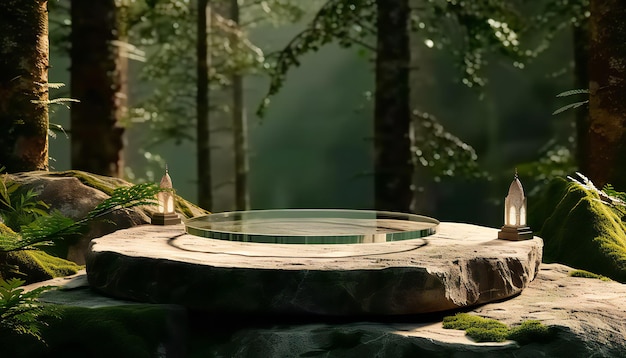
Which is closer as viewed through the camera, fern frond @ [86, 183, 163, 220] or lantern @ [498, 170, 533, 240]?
fern frond @ [86, 183, 163, 220]

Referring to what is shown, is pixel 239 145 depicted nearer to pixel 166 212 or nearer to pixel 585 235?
pixel 166 212

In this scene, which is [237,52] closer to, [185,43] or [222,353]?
[185,43]

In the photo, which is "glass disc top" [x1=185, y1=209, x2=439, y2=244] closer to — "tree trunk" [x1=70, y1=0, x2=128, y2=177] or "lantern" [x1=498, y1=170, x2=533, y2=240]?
"lantern" [x1=498, y1=170, x2=533, y2=240]

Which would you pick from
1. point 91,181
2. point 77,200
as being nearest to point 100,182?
point 91,181

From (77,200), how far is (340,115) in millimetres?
20341

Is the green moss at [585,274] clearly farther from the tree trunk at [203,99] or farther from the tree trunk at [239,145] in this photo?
the tree trunk at [239,145]

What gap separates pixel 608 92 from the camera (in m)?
8.84

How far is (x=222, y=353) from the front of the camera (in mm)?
5492

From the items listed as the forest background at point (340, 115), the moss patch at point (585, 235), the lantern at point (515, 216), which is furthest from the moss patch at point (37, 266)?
the moss patch at point (585, 235)

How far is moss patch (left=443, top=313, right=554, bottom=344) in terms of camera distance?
16.9 feet

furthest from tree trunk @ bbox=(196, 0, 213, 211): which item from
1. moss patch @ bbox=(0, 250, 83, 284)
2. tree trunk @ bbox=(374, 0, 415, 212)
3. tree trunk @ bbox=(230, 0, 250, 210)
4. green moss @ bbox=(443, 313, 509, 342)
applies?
green moss @ bbox=(443, 313, 509, 342)

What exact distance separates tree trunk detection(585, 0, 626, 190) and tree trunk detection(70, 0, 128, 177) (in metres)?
6.18

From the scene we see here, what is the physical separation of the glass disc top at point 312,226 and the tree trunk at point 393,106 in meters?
1.59

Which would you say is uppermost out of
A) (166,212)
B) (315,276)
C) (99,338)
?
(166,212)
